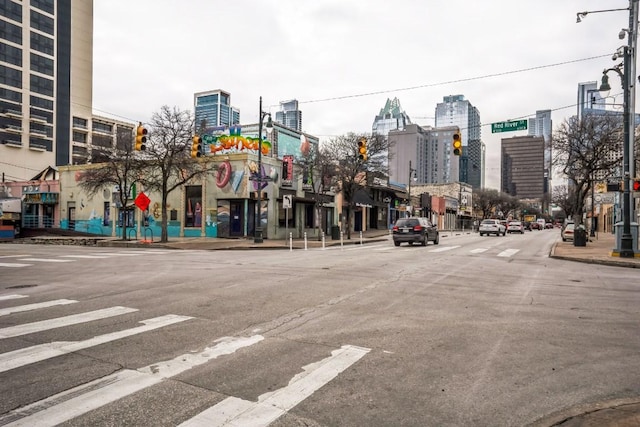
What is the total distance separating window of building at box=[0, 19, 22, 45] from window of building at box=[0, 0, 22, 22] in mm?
1445

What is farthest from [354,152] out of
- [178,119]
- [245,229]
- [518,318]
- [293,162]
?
[518,318]

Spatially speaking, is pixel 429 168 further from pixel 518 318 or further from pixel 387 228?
pixel 518 318

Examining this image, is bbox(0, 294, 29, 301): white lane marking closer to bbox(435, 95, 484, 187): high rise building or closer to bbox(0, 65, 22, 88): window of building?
bbox(435, 95, 484, 187): high rise building

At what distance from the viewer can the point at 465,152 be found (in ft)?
107

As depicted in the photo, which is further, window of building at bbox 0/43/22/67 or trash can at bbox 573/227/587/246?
window of building at bbox 0/43/22/67

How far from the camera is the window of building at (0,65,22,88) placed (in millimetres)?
73869

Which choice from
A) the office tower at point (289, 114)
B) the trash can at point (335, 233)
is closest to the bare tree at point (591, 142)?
the trash can at point (335, 233)

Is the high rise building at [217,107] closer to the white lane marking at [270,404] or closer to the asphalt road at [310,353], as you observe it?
the asphalt road at [310,353]

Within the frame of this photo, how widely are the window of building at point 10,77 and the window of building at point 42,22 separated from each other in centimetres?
1011

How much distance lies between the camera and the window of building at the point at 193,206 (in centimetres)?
3281

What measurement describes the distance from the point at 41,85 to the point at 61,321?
9218 cm

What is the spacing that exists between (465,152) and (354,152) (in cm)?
836

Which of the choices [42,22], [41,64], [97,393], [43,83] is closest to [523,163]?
[43,83]

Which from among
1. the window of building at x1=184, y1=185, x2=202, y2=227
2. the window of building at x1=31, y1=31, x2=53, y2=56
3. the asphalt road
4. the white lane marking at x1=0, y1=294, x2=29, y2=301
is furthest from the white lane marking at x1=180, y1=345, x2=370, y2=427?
the window of building at x1=31, y1=31, x2=53, y2=56
